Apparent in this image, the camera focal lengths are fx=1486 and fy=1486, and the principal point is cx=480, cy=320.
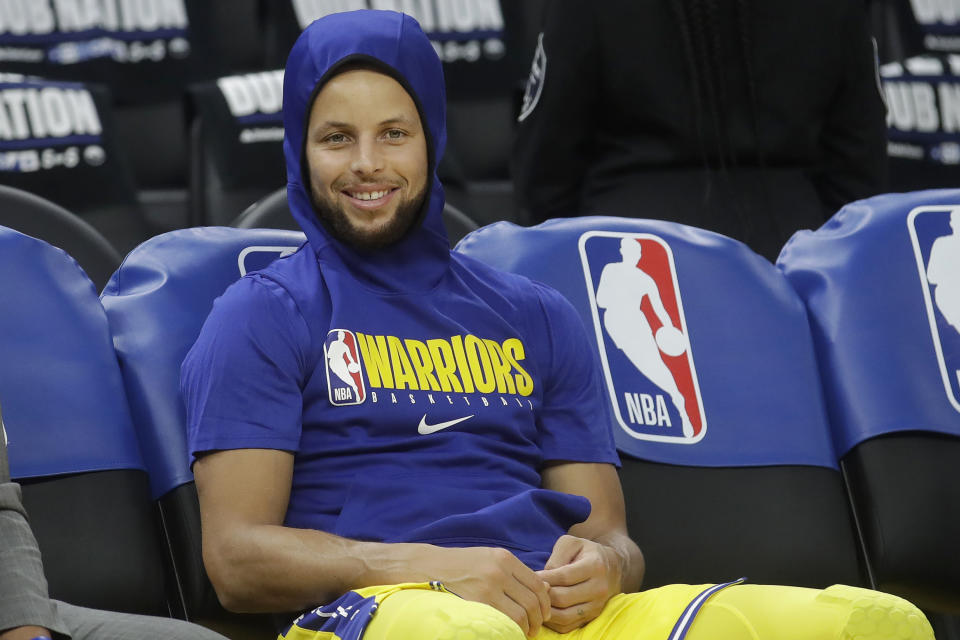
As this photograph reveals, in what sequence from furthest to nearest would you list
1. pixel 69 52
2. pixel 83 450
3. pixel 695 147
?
pixel 69 52 < pixel 695 147 < pixel 83 450

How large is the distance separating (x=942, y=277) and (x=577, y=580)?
102cm

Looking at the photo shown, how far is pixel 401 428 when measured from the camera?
6.25ft

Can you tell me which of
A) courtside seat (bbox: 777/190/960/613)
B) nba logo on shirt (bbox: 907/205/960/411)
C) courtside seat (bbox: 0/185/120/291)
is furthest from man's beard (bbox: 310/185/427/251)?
nba logo on shirt (bbox: 907/205/960/411)

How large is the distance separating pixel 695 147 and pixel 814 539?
37.9 inches

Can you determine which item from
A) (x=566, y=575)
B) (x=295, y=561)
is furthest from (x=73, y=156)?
(x=566, y=575)

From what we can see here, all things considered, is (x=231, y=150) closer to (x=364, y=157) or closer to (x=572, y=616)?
(x=364, y=157)

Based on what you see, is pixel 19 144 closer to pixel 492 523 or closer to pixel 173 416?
pixel 173 416

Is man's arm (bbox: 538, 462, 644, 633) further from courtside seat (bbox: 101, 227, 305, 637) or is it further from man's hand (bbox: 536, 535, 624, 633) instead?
courtside seat (bbox: 101, 227, 305, 637)

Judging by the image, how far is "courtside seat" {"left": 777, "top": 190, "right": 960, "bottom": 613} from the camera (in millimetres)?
2320

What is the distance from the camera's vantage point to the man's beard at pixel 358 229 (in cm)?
204

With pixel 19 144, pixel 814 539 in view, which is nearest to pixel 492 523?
pixel 814 539

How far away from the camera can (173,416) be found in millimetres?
2053

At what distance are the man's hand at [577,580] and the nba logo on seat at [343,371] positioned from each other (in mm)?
321

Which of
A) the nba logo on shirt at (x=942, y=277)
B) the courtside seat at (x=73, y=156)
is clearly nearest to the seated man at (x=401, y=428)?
the nba logo on shirt at (x=942, y=277)
